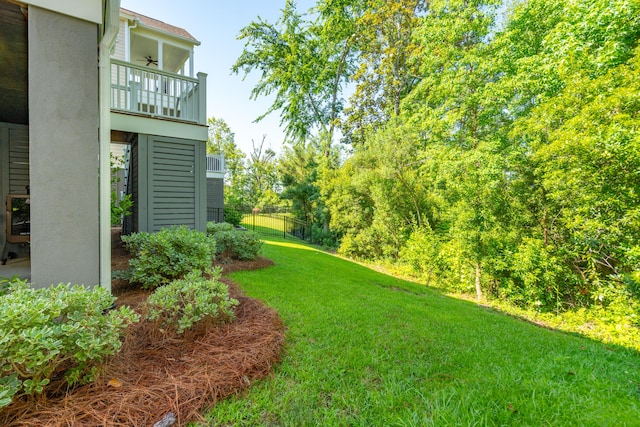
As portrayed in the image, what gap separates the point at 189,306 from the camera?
273cm

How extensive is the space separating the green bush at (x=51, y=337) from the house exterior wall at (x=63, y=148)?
0.26m

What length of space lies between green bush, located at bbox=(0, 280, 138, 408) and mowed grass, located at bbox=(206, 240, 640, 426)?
3.01 ft

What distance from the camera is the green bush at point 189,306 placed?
107 inches

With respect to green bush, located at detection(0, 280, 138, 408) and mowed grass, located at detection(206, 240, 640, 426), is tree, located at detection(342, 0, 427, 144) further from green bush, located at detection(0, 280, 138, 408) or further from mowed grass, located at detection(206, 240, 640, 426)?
green bush, located at detection(0, 280, 138, 408)

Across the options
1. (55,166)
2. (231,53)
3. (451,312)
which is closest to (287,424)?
(55,166)

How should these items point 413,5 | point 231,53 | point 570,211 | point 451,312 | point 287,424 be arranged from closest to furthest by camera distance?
point 287,424 → point 451,312 → point 570,211 → point 413,5 → point 231,53

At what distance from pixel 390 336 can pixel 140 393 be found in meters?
2.46

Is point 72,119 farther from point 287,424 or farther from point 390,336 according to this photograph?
point 390,336

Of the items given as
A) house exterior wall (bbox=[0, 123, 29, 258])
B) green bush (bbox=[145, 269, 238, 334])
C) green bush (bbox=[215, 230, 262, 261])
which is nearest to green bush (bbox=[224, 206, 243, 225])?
green bush (bbox=[215, 230, 262, 261])

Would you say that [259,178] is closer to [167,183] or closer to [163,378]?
[167,183]

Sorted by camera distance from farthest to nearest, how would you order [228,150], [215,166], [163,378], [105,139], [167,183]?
[228,150] < [215,166] < [167,183] < [105,139] < [163,378]

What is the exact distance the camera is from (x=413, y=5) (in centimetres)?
1380

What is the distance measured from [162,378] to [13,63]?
3794mm

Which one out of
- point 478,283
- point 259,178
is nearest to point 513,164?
point 478,283
